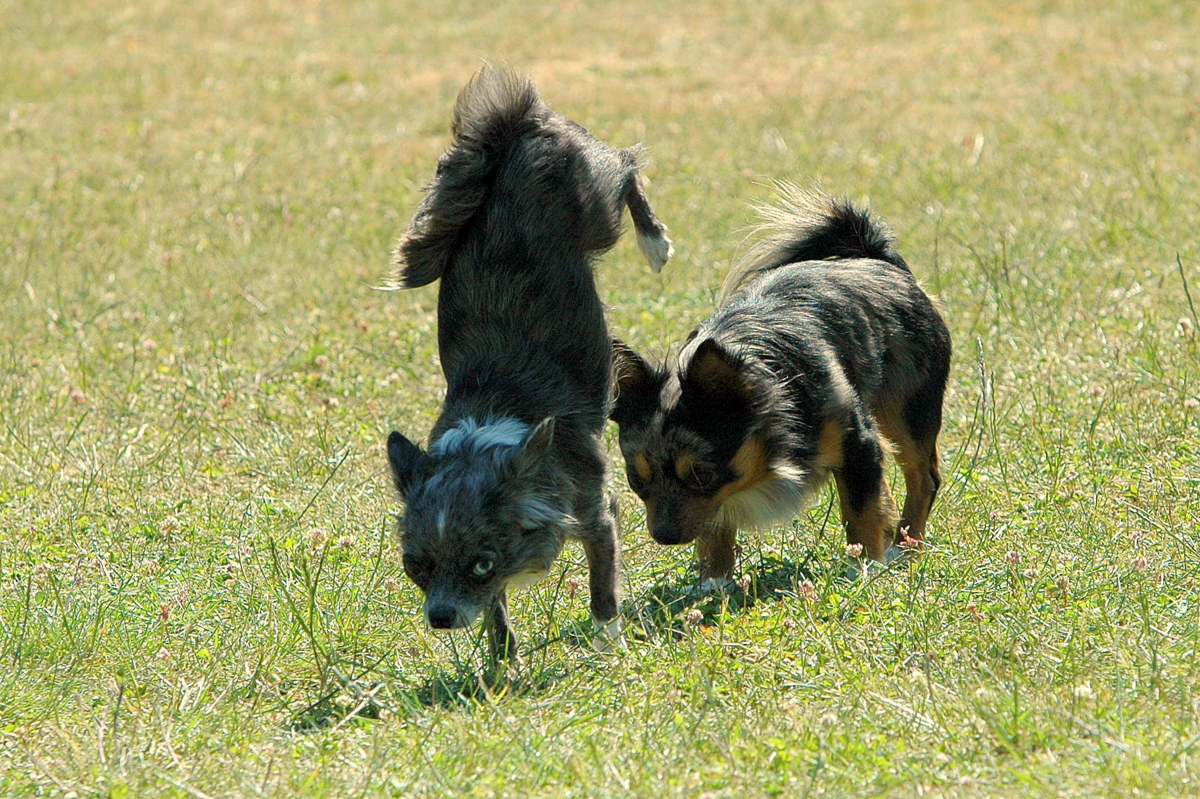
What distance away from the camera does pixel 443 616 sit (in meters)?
4.38

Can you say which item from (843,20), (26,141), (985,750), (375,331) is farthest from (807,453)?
(843,20)

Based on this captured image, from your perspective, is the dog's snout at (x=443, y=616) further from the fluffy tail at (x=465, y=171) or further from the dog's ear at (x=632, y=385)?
the fluffy tail at (x=465, y=171)

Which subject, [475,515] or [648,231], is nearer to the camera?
[475,515]

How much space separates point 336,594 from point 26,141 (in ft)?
33.0

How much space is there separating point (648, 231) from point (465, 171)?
0.92m

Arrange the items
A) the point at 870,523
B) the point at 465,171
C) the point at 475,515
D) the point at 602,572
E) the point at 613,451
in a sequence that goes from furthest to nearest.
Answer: the point at 613,451
the point at 465,171
the point at 870,523
the point at 602,572
the point at 475,515

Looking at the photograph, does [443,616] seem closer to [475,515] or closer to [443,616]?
[443,616]

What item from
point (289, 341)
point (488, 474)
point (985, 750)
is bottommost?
point (289, 341)

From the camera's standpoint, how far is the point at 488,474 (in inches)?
179

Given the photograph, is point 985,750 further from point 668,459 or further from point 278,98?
point 278,98

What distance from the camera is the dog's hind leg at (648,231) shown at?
5996 mm

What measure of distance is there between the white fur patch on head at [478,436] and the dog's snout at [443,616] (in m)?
0.56

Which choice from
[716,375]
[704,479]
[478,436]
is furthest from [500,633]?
[716,375]

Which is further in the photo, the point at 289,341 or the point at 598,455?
the point at 289,341
